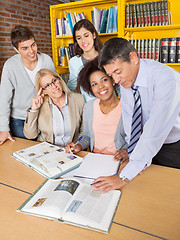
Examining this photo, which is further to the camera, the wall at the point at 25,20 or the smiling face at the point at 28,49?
the wall at the point at 25,20

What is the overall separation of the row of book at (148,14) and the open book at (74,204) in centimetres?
245

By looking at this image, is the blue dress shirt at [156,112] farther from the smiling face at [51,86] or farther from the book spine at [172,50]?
the book spine at [172,50]

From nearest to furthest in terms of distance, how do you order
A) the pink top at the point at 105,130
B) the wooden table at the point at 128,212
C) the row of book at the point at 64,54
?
the wooden table at the point at 128,212, the pink top at the point at 105,130, the row of book at the point at 64,54

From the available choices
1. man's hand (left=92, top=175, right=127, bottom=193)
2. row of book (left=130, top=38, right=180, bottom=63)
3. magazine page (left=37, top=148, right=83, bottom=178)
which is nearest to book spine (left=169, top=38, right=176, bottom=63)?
row of book (left=130, top=38, right=180, bottom=63)

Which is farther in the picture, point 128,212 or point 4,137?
point 4,137

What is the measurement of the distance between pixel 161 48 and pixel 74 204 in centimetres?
252

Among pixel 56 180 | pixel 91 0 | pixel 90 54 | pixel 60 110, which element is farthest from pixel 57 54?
pixel 56 180

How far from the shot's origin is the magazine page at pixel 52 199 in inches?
35.3

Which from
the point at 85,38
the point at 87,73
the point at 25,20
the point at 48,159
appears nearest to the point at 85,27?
the point at 85,38

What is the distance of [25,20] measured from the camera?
4059mm

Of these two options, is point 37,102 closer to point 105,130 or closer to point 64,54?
point 105,130

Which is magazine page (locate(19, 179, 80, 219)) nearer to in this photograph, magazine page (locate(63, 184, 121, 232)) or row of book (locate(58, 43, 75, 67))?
magazine page (locate(63, 184, 121, 232))

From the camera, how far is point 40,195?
1023 millimetres

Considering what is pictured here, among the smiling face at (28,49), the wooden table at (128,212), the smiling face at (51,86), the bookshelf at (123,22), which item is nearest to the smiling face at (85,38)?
the smiling face at (28,49)
